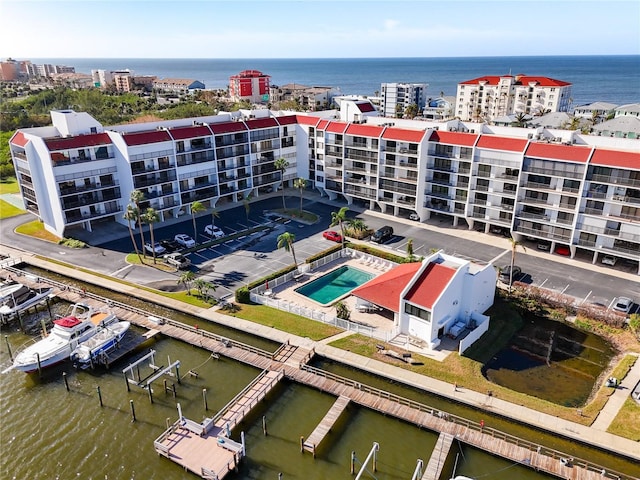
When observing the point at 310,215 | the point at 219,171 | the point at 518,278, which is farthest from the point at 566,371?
Answer: the point at 219,171

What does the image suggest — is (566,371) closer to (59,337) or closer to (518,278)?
(518,278)

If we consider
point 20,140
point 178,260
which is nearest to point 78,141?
point 20,140

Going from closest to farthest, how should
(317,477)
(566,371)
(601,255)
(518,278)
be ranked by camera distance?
(317,477)
(566,371)
(518,278)
(601,255)

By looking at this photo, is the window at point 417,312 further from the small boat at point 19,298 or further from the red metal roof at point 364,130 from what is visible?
the small boat at point 19,298

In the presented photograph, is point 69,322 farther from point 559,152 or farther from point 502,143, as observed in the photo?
point 559,152

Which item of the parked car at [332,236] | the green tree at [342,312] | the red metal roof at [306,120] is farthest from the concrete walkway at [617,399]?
the red metal roof at [306,120]

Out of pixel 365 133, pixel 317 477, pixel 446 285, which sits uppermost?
pixel 365 133
